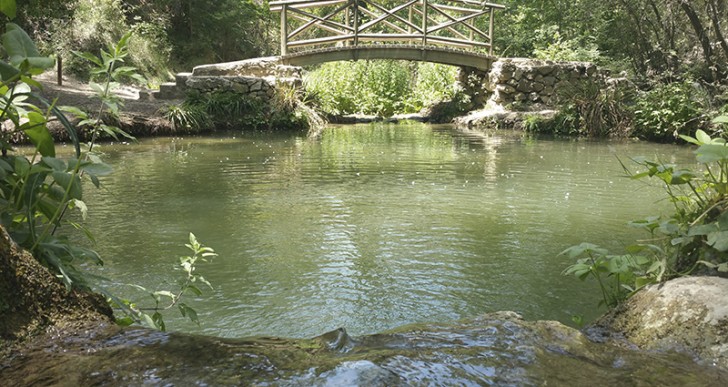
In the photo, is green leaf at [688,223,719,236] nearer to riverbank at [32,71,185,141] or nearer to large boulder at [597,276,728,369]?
large boulder at [597,276,728,369]

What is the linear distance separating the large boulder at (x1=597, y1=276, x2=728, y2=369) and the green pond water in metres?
0.91

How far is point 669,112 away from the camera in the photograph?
12.6 meters

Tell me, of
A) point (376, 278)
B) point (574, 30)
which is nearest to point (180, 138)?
point (376, 278)

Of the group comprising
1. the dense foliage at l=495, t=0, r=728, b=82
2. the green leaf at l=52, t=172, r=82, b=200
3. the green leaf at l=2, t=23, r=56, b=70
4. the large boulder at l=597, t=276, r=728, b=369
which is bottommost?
the large boulder at l=597, t=276, r=728, b=369

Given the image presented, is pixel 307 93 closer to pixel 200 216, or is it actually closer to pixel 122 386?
pixel 200 216

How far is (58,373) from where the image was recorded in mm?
1397

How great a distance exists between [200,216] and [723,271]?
4.09 m

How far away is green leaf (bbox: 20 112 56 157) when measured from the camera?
1.81 metres

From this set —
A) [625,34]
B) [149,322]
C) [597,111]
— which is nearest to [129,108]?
[597,111]

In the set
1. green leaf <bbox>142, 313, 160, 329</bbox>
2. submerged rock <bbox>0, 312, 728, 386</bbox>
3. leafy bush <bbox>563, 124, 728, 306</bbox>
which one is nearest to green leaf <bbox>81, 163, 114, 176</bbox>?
submerged rock <bbox>0, 312, 728, 386</bbox>

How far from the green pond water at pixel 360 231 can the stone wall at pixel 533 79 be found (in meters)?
7.69

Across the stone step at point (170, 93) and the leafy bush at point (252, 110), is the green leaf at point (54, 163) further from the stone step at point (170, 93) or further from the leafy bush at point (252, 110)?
the stone step at point (170, 93)

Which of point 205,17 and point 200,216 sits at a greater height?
point 205,17

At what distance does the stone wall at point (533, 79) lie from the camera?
16781 mm
